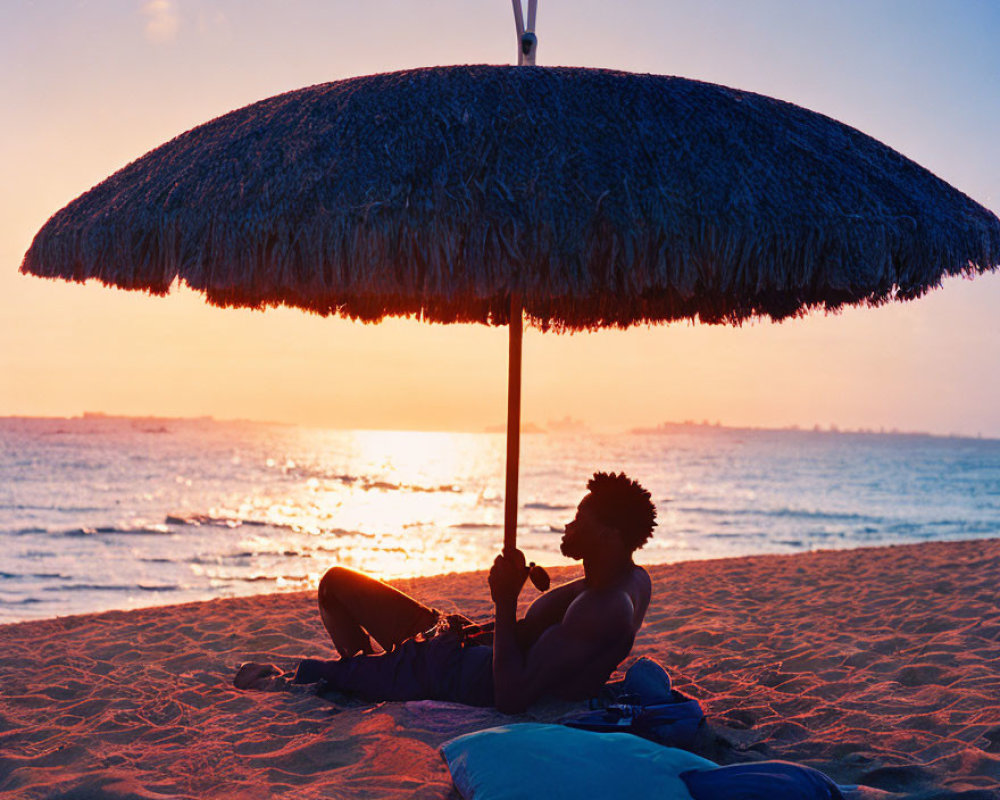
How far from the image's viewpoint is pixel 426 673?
3.44 metres

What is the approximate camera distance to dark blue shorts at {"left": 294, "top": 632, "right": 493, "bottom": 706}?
3.38 metres

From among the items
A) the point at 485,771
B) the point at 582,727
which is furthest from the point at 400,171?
the point at 582,727

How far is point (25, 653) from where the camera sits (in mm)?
4816

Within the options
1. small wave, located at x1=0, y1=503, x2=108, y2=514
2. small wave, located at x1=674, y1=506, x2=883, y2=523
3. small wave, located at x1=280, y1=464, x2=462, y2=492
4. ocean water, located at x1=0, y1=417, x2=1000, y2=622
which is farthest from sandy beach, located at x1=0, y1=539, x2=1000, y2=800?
small wave, located at x1=280, y1=464, x2=462, y2=492

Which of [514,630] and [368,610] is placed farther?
[368,610]

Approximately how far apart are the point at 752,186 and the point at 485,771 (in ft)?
6.62

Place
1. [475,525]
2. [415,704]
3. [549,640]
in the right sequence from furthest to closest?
[475,525], [415,704], [549,640]

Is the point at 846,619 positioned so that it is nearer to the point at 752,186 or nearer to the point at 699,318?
the point at 699,318

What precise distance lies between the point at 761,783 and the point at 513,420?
5.51 ft

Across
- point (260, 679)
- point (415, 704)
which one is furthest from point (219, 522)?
point (415, 704)

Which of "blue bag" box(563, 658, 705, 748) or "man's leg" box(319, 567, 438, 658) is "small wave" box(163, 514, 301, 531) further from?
"blue bag" box(563, 658, 705, 748)

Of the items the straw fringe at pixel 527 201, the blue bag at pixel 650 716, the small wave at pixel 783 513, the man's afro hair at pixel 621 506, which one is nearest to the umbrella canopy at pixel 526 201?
the straw fringe at pixel 527 201

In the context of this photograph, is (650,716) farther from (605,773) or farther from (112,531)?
(112,531)

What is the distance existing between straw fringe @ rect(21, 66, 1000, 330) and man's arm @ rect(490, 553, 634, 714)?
1200mm
